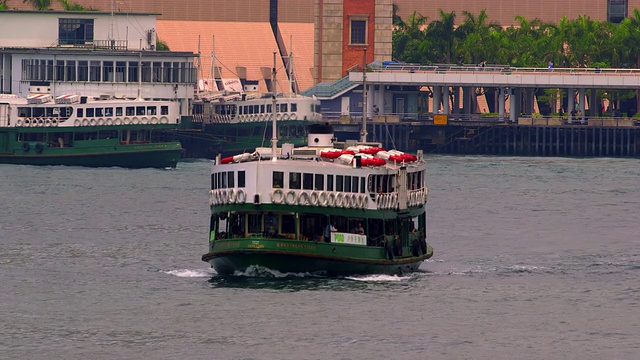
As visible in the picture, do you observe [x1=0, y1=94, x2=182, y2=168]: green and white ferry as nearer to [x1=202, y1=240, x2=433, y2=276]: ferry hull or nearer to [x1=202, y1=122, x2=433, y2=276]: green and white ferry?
[x1=202, y1=122, x2=433, y2=276]: green and white ferry

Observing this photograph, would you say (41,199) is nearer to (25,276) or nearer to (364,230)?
(25,276)

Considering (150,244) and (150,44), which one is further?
(150,44)

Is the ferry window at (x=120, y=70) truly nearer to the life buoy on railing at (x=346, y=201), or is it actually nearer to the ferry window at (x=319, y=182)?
the ferry window at (x=319, y=182)

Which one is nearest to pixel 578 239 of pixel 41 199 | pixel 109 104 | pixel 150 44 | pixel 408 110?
pixel 41 199


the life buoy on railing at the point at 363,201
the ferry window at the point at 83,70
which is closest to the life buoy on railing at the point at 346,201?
the life buoy on railing at the point at 363,201

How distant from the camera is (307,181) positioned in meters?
63.3

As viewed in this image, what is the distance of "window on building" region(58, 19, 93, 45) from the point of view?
157 meters

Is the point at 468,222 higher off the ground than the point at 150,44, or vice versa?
the point at 150,44

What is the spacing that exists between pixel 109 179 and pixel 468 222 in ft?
125

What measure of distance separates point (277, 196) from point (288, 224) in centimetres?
118

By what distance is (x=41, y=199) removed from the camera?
10488cm

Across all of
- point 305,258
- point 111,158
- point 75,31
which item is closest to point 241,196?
point 305,258

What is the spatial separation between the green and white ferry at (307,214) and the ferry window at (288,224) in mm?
38

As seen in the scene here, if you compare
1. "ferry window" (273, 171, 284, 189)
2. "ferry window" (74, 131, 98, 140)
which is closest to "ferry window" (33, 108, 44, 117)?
"ferry window" (74, 131, 98, 140)
